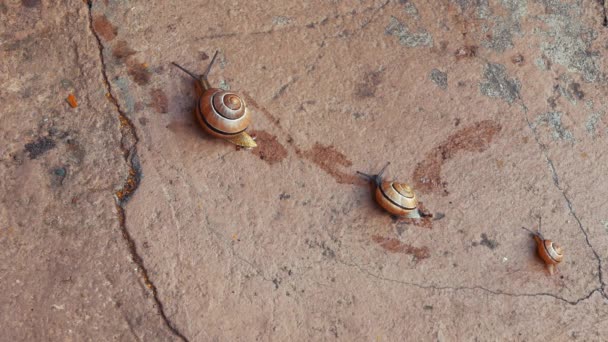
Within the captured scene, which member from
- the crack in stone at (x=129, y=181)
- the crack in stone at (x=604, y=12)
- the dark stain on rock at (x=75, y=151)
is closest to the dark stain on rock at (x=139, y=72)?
the crack in stone at (x=129, y=181)

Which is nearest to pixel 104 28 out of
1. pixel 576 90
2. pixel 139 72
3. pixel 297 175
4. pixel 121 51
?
pixel 121 51

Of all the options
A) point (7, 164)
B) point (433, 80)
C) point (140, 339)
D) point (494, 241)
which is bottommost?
point (494, 241)

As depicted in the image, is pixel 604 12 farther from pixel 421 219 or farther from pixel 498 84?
pixel 421 219

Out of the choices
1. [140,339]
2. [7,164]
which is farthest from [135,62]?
[140,339]

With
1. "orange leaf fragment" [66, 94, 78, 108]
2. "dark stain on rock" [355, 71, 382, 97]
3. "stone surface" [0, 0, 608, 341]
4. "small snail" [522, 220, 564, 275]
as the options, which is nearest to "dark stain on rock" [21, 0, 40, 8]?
"stone surface" [0, 0, 608, 341]

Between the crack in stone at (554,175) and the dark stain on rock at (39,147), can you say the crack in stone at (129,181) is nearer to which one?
the dark stain on rock at (39,147)

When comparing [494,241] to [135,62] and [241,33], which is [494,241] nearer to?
[241,33]
